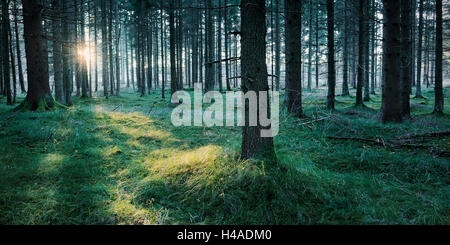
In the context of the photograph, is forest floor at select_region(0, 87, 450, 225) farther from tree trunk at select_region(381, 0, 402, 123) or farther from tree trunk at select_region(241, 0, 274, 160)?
tree trunk at select_region(381, 0, 402, 123)

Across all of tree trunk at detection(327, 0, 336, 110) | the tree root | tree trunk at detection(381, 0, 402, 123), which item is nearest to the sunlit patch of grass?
tree trunk at detection(381, 0, 402, 123)

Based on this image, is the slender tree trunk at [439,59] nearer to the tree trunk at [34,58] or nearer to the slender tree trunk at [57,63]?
the tree trunk at [34,58]

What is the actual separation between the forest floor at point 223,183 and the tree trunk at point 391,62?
195 cm

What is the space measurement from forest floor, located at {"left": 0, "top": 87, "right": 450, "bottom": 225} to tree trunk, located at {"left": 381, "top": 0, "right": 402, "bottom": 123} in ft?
6.40

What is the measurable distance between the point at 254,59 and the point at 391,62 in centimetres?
669

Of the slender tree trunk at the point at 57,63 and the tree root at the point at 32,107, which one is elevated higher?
the slender tree trunk at the point at 57,63

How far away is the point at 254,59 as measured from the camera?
418cm

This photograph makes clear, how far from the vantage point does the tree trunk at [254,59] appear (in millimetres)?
4145

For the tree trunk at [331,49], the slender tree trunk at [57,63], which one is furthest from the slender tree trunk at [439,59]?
the slender tree trunk at [57,63]

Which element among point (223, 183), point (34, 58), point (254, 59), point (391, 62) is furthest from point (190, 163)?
point (34, 58)
